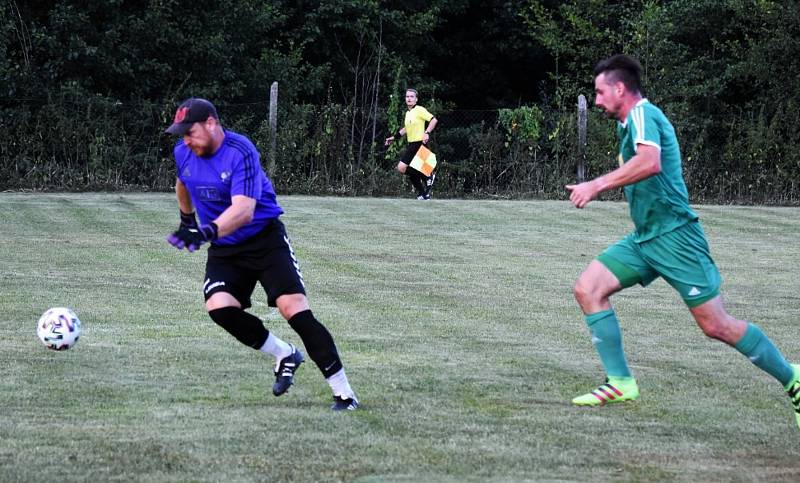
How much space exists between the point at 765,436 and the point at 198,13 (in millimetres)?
24052

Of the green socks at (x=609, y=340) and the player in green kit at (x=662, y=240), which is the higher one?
the player in green kit at (x=662, y=240)

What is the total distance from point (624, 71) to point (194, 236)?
2298 mm

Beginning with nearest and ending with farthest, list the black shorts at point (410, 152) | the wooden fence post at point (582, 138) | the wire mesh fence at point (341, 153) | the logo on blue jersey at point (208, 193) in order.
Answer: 1. the logo on blue jersey at point (208, 193)
2. the black shorts at point (410, 152)
3. the wire mesh fence at point (341, 153)
4. the wooden fence post at point (582, 138)

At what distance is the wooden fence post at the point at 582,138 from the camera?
26.4 metres

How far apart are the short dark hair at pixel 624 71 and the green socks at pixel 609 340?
3.88 feet

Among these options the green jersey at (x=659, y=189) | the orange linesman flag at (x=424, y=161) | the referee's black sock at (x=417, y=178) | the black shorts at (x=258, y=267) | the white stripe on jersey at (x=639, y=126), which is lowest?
the referee's black sock at (x=417, y=178)

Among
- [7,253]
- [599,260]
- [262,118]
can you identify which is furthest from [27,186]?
[599,260]

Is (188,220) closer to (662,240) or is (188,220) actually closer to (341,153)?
(662,240)

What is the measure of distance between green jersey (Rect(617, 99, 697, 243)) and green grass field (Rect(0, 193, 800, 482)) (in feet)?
3.36

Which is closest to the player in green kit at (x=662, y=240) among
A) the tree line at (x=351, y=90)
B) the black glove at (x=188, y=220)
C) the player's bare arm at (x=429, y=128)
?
the black glove at (x=188, y=220)

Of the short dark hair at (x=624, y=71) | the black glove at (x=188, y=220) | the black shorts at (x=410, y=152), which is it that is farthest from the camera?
the black shorts at (x=410, y=152)

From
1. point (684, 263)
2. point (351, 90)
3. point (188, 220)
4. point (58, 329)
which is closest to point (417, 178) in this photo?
point (351, 90)

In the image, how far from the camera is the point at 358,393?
7539 mm

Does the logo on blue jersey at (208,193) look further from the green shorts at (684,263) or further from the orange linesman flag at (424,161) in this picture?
the orange linesman flag at (424,161)
